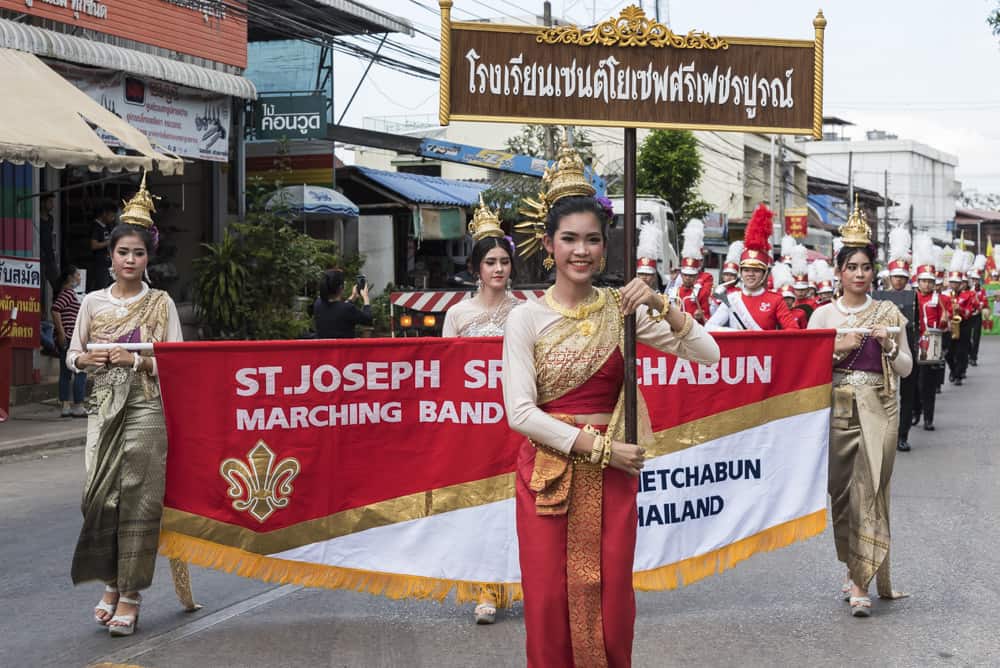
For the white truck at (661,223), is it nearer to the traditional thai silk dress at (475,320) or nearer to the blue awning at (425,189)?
the blue awning at (425,189)

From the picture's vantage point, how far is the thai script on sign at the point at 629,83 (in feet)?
13.1

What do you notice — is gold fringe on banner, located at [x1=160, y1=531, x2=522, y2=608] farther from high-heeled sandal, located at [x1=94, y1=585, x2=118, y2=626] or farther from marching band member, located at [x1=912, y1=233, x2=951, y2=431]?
marching band member, located at [x1=912, y1=233, x2=951, y2=431]

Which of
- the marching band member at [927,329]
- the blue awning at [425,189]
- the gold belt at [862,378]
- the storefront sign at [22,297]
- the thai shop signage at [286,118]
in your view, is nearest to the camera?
the gold belt at [862,378]

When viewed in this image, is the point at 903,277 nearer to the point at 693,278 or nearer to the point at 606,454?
the point at 693,278

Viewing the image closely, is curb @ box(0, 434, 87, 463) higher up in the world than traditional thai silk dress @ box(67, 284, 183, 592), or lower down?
lower down

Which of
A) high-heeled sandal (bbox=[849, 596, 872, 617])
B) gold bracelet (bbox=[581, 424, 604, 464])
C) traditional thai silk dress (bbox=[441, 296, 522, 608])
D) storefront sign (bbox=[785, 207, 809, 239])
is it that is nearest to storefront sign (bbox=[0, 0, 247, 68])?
traditional thai silk dress (bbox=[441, 296, 522, 608])

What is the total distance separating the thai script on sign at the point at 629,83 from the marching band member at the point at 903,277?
4190 mm

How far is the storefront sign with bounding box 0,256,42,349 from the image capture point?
47.3 feet

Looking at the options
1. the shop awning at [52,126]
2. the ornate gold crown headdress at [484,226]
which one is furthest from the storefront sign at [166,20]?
the ornate gold crown headdress at [484,226]

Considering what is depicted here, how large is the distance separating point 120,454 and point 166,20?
14.1 m

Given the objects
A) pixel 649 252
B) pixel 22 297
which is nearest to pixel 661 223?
pixel 649 252

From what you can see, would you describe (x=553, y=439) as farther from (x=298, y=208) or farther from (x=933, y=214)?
(x=933, y=214)

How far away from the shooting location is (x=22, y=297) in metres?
14.8

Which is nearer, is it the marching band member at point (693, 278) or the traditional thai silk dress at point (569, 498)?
the traditional thai silk dress at point (569, 498)
